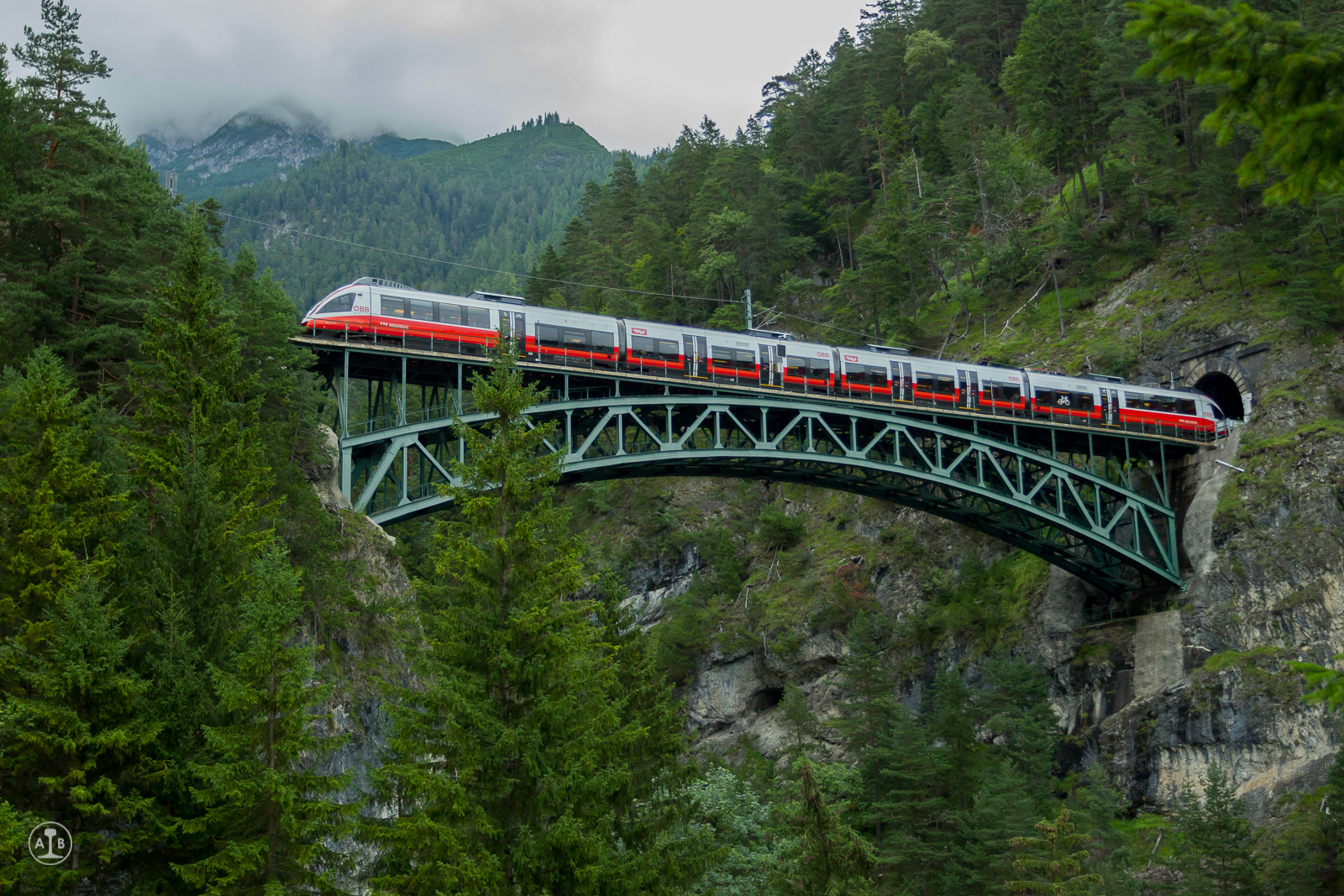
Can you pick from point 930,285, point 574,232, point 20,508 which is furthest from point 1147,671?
point 574,232

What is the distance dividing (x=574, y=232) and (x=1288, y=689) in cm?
6238

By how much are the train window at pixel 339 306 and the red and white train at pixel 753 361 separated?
37 millimetres

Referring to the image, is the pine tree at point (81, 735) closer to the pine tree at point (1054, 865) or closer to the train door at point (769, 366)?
the pine tree at point (1054, 865)

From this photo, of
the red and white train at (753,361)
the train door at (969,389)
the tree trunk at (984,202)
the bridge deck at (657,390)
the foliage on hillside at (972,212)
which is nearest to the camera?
the bridge deck at (657,390)

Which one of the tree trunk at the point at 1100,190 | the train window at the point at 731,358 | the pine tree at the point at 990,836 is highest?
the tree trunk at the point at 1100,190

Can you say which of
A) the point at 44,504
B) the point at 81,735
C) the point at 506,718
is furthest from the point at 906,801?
the point at 44,504

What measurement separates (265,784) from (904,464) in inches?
1206

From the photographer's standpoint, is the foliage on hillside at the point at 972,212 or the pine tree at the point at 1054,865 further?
the foliage on hillside at the point at 972,212

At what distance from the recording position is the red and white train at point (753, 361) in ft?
116

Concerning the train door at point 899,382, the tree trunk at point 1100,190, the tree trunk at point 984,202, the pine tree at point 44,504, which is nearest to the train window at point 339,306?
the pine tree at point 44,504

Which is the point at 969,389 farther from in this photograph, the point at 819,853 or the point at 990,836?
the point at 819,853

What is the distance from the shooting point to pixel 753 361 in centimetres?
4159

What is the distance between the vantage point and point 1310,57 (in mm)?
7309

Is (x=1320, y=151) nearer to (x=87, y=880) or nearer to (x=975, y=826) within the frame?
(x=87, y=880)
